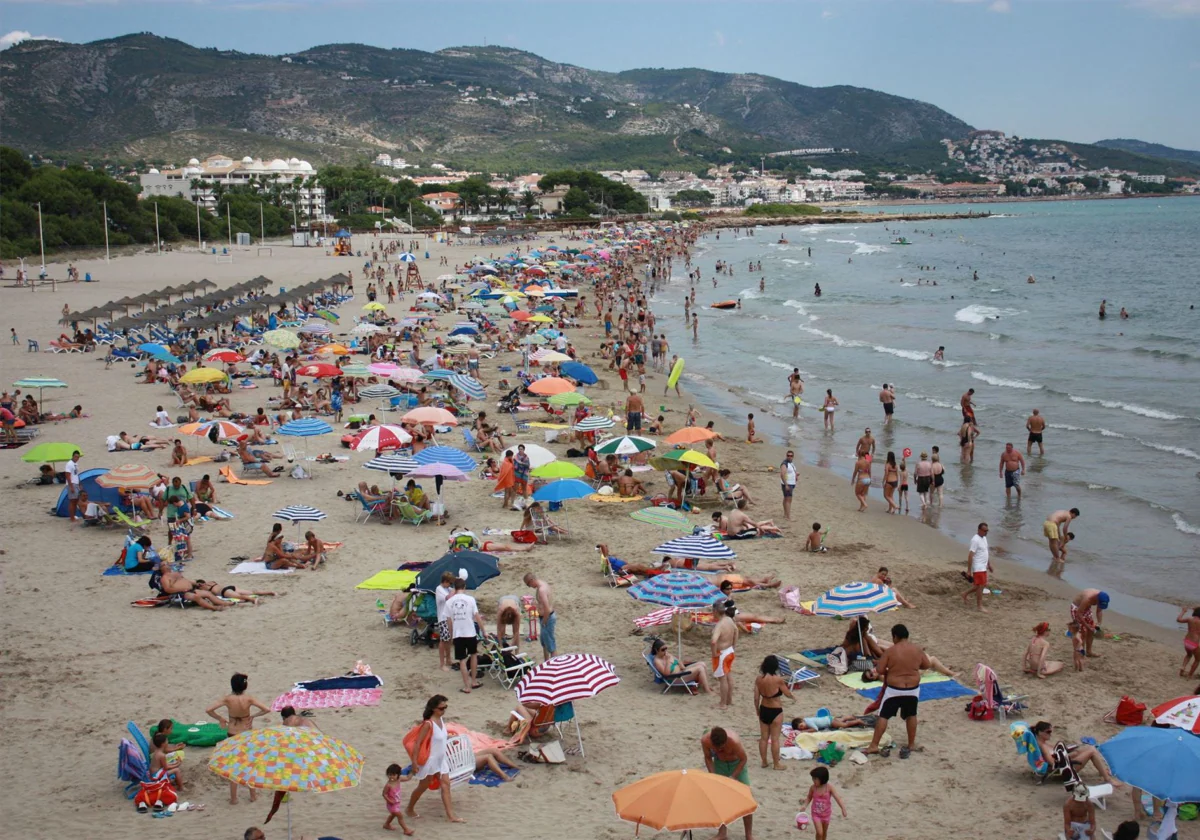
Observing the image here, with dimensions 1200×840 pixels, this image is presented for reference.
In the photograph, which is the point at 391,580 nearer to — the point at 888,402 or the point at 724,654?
the point at 724,654

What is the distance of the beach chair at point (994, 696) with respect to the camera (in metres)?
8.90

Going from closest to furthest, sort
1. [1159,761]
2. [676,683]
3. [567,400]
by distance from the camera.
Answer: [1159,761]
[676,683]
[567,400]

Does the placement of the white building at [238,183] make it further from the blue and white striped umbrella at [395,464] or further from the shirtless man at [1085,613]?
the shirtless man at [1085,613]

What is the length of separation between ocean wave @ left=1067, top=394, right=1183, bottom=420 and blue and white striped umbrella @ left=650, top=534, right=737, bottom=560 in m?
16.9

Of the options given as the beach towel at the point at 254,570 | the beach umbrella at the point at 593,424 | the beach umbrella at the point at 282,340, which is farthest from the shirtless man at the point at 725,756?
the beach umbrella at the point at 282,340

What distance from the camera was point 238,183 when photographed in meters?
123

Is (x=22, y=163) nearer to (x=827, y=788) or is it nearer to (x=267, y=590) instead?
(x=267, y=590)

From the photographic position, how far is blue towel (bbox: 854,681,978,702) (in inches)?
367

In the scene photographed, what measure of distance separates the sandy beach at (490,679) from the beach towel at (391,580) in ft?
0.89

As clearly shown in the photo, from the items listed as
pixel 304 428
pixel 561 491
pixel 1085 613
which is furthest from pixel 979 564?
pixel 304 428

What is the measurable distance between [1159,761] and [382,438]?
11.0 m

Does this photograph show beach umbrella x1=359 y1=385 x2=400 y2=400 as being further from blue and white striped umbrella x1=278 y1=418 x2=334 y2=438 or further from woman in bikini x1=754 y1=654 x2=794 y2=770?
woman in bikini x1=754 y1=654 x2=794 y2=770

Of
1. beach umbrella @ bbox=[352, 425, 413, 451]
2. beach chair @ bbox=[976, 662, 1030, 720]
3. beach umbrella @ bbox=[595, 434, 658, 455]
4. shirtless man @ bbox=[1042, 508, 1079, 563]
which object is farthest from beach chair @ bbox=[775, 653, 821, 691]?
beach umbrella @ bbox=[352, 425, 413, 451]

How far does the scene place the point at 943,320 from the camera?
4297 cm
